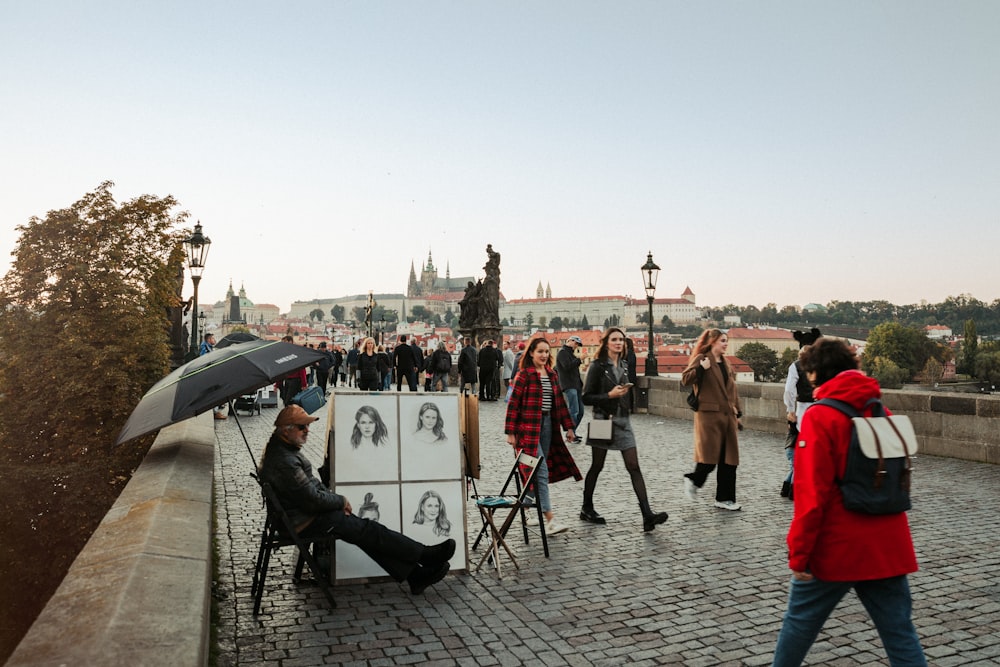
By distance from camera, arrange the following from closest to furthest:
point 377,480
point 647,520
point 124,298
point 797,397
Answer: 1. point 377,480
2. point 647,520
3. point 797,397
4. point 124,298

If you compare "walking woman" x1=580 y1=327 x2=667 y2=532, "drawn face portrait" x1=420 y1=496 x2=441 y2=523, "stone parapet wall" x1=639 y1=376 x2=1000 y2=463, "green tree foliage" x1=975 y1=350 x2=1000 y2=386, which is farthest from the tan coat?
"green tree foliage" x1=975 y1=350 x2=1000 y2=386

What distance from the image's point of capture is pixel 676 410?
16.1 metres

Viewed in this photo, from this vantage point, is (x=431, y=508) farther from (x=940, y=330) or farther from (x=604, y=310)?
(x=604, y=310)

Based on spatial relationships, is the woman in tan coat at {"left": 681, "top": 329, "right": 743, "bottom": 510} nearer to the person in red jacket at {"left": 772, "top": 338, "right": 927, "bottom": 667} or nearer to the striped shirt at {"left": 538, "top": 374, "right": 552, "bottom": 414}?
the striped shirt at {"left": 538, "top": 374, "right": 552, "bottom": 414}

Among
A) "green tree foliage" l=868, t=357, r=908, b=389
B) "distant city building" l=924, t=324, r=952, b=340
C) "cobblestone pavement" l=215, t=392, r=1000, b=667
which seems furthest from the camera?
"distant city building" l=924, t=324, r=952, b=340

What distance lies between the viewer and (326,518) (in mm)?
4621

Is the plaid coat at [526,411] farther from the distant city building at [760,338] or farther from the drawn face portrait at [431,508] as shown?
the distant city building at [760,338]

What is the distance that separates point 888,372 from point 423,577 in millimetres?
87597

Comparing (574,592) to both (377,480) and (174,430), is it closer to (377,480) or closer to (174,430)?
(377,480)

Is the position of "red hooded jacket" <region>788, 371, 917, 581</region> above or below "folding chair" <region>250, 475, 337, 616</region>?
above

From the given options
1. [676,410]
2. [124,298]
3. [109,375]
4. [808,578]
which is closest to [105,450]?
[109,375]

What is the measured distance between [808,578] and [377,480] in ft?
9.37

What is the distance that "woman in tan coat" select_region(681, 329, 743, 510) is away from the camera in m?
7.07

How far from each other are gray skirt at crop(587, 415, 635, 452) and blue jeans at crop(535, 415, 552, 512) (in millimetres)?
368
